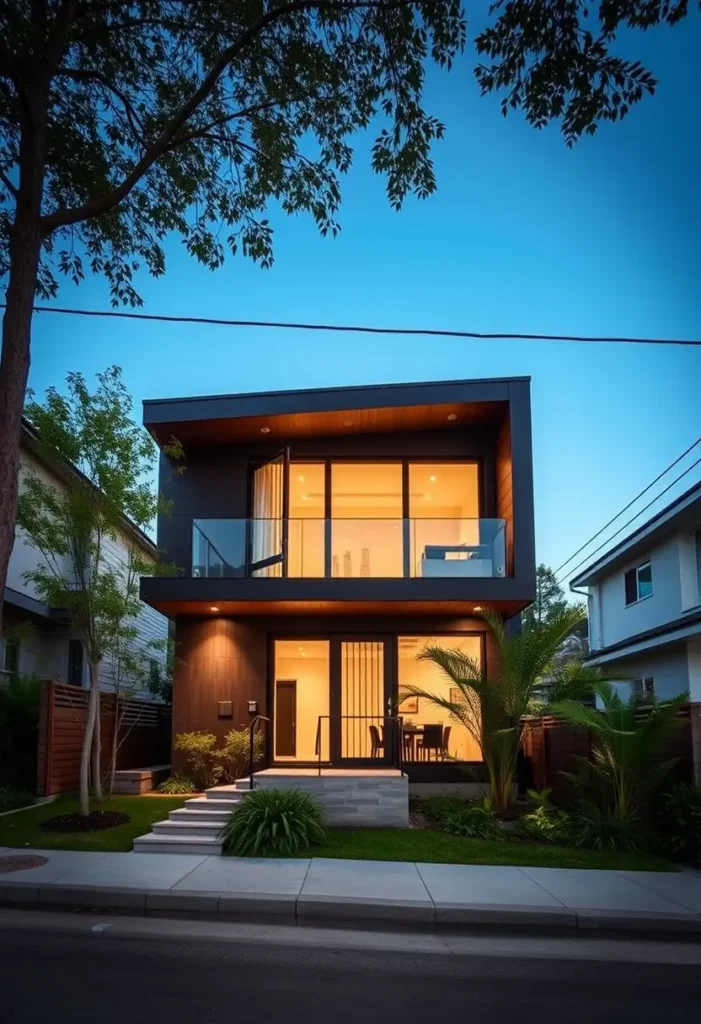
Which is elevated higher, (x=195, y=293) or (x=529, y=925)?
Answer: (x=195, y=293)

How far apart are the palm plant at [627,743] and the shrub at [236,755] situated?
17.7ft

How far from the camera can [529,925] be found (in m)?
7.80

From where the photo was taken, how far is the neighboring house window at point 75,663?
19.7 m

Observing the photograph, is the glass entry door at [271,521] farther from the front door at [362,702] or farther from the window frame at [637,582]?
the window frame at [637,582]

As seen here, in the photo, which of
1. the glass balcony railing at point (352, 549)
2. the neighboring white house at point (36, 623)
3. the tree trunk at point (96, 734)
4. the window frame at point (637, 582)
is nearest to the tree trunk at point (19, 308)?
the tree trunk at point (96, 734)

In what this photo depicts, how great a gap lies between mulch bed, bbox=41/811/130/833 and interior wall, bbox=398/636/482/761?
5.51 metres

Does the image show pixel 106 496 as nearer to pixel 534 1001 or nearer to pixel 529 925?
pixel 529 925

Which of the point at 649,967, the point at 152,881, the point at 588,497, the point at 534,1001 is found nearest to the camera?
the point at 534,1001

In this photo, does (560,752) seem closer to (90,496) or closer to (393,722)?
(393,722)

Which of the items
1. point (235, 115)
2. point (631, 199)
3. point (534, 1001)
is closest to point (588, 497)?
point (631, 199)

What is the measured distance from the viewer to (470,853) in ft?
35.2

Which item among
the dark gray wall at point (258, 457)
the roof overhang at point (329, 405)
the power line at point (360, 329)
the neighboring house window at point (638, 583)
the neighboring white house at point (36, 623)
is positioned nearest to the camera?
the power line at point (360, 329)

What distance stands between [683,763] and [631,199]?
7.81m

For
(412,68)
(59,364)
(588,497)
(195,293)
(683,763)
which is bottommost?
(683,763)
